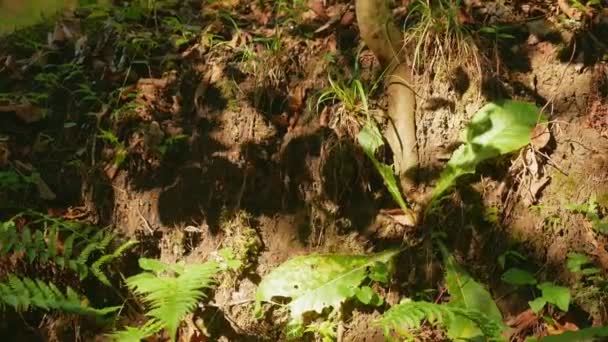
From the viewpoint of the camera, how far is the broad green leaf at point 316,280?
3.11m

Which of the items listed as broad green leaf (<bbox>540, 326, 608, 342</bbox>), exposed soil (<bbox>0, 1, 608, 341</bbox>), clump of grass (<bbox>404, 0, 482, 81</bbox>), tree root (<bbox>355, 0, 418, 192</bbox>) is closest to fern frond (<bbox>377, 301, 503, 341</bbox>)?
broad green leaf (<bbox>540, 326, 608, 342</bbox>)

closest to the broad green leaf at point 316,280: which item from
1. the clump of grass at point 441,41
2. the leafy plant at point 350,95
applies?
the leafy plant at point 350,95

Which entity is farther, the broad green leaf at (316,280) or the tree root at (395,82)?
the tree root at (395,82)

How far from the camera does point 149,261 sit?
3316mm

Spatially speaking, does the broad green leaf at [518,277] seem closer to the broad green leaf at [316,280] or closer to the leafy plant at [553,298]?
the leafy plant at [553,298]

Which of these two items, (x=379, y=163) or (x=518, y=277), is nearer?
(x=518, y=277)

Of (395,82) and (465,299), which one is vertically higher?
(395,82)

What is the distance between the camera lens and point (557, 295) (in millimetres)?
2826

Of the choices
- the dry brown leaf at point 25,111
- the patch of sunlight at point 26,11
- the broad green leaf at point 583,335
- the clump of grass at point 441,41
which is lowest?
the broad green leaf at point 583,335

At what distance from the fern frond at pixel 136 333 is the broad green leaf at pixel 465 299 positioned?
1406 millimetres

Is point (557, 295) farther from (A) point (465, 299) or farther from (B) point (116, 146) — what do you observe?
(B) point (116, 146)

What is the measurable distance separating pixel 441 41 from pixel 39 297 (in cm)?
246

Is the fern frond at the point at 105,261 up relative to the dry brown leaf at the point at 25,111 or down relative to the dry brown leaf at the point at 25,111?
down

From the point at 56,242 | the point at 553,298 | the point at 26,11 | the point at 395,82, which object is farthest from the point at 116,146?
the point at 553,298
